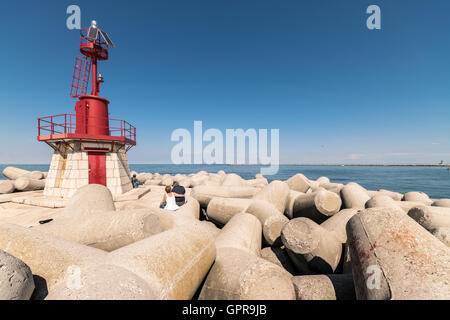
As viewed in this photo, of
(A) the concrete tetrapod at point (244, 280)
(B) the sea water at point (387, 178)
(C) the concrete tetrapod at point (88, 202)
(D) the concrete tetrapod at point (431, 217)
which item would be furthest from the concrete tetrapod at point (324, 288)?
(B) the sea water at point (387, 178)

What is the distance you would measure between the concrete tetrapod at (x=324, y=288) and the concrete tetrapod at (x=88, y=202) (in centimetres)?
453

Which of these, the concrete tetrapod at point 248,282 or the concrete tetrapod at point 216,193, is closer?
the concrete tetrapod at point 248,282

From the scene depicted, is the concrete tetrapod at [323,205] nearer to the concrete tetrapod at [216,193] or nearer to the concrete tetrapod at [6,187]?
the concrete tetrapod at [216,193]

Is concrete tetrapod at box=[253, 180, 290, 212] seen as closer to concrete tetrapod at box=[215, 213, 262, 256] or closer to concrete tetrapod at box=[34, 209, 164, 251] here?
concrete tetrapod at box=[215, 213, 262, 256]

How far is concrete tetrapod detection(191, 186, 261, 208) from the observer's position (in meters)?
6.96

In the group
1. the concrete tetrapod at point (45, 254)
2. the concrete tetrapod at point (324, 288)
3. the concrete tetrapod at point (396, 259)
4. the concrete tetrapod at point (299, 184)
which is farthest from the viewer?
the concrete tetrapod at point (299, 184)

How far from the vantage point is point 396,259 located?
1766 millimetres

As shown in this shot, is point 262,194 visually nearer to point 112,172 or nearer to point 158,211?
point 158,211

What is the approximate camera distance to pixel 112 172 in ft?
32.3

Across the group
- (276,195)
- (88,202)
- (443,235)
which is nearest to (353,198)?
(276,195)

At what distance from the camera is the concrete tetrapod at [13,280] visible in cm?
147

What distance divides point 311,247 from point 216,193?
440 cm

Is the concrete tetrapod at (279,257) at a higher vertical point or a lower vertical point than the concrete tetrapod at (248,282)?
lower

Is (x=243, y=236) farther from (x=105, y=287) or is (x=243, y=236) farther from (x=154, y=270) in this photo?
(x=105, y=287)
